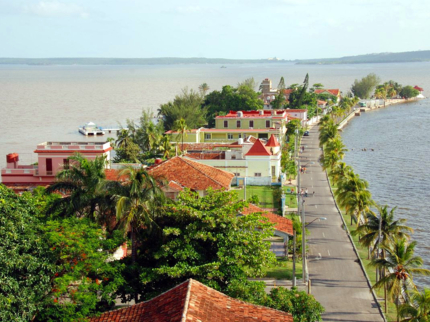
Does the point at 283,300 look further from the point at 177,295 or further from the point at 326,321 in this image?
the point at 326,321

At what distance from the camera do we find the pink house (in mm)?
49062

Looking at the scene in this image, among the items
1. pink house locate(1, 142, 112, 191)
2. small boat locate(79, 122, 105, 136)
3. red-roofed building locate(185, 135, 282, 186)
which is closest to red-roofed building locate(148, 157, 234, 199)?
pink house locate(1, 142, 112, 191)

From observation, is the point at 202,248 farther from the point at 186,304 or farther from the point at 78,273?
the point at 186,304


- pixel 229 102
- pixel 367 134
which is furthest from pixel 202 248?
pixel 367 134

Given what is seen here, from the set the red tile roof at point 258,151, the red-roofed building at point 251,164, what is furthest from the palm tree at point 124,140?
the red tile roof at point 258,151

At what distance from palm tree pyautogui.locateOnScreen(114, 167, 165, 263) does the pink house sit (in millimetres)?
20932

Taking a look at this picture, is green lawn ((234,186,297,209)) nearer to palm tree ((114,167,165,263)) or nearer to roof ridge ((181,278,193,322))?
palm tree ((114,167,165,263))

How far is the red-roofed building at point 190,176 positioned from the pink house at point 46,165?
18.1 feet

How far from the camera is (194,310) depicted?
18734 millimetres

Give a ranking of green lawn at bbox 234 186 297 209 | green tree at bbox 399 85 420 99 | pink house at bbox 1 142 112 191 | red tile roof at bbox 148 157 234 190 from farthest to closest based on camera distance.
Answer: green tree at bbox 399 85 420 99, green lawn at bbox 234 186 297 209, pink house at bbox 1 142 112 191, red tile roof at bbox 148 157 234 190

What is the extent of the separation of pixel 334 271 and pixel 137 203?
1504cm

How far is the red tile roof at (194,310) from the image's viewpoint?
18750 millimetres

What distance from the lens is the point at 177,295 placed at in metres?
20.1

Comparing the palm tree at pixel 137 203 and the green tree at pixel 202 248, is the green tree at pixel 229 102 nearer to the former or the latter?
the palm tree at pixel 137 203
